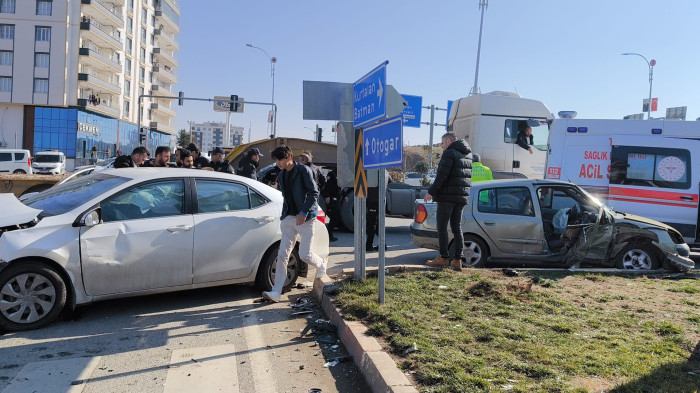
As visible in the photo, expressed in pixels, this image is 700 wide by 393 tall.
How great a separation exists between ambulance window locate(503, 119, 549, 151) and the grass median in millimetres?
8145

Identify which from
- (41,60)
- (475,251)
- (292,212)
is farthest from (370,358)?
(41,60)

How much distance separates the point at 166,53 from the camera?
76750mm

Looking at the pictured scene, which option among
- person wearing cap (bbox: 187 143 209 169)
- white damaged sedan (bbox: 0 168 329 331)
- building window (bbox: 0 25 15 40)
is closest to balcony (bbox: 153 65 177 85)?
building window (bbox: 0 25 15 40)

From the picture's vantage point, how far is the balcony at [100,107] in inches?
1988

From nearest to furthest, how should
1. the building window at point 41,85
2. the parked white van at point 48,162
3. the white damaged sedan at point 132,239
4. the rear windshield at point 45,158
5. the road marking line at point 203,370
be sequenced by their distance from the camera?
the road marking line at point 203,370
the white damaged sedan at point 132,239
the parked white van at point 48,162
the rear windshield at point 45,158
the building window at point 41,85

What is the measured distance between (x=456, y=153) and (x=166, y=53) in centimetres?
7707

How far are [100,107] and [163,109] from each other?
21253mm

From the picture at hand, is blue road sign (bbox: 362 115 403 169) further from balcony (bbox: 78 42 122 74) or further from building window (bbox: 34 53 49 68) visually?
balcony (bbox: 78 42 122 74)

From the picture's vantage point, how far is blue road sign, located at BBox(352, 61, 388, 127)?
17.4 feet

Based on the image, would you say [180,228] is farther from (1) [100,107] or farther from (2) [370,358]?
(1) [100,107]

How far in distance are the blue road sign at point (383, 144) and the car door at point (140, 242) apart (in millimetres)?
2056

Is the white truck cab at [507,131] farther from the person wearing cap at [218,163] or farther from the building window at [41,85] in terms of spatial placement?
the building window at [41,85]

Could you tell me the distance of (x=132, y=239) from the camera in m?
5.50

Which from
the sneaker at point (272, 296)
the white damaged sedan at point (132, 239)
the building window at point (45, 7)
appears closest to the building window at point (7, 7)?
the building window at point (45, 7)
